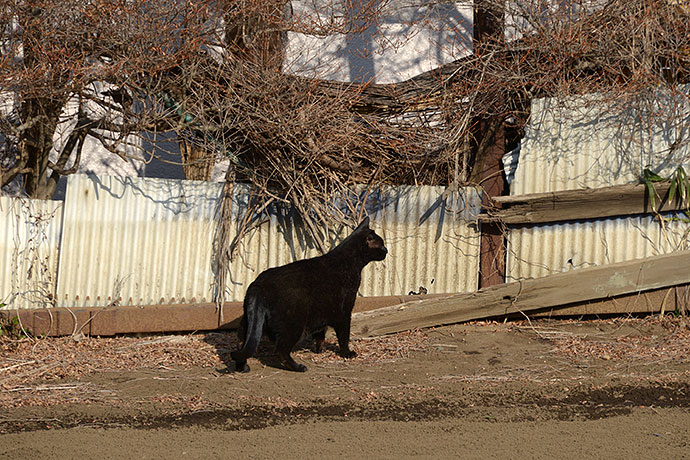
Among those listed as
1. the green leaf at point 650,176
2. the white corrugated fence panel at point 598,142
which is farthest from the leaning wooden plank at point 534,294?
the white corrugated fence panel at point 598,142

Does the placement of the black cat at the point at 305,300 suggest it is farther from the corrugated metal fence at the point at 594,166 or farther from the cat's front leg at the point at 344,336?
the corrugated metal fence at the point at 594,166

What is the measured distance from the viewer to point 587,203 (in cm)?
774

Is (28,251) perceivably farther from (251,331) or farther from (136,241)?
(251,331)

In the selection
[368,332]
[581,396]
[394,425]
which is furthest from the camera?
[368,332]

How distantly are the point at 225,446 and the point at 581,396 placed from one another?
278 centimetres

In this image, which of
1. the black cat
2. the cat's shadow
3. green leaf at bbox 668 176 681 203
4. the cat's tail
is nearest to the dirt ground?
the cat's shadow

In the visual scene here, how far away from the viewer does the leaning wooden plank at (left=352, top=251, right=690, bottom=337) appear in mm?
7461

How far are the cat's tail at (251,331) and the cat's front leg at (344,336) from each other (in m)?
0.85

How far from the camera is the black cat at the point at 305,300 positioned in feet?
20.5

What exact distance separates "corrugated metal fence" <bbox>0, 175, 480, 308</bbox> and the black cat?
45.5 inches

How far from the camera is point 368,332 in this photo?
745 centimetres

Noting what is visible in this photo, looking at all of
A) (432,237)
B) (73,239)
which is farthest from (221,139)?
(432,237)

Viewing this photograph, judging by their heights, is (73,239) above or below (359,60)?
below

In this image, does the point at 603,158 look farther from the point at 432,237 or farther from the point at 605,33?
the point at 432,237
